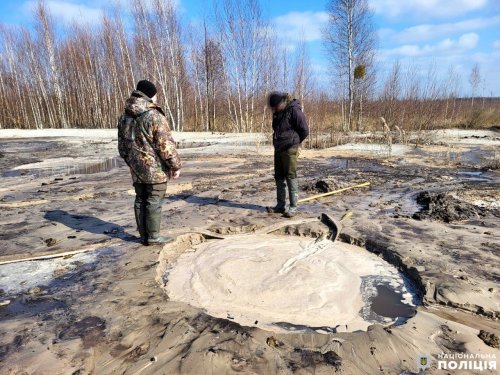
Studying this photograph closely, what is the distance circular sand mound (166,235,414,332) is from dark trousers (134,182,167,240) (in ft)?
1.66

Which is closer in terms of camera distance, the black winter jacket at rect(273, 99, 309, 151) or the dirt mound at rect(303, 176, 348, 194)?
the black winter jacket at rect(273, 99, 309, 151)

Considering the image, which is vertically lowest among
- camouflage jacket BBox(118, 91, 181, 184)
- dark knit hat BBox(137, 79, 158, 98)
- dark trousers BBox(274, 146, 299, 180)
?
dark trousers BBox(274, 146, 299, 180)

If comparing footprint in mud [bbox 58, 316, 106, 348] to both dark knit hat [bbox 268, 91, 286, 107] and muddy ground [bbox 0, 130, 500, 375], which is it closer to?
muddy ground [bbox 0, 130, 500, 375]

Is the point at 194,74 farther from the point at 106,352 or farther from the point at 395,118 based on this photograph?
the point at 106,352

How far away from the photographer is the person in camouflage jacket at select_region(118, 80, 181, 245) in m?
3.79

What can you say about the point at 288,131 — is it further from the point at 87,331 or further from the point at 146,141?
the point at 87,331

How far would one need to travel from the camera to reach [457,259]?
3.68 m

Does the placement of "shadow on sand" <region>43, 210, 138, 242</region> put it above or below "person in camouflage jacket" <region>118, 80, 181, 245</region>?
below

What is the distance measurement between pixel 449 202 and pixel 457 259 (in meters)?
2.11

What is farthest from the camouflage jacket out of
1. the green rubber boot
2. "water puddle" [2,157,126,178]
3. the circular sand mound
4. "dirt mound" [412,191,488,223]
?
"water puddle" [2,157,126,178]

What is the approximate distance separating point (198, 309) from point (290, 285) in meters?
0.84

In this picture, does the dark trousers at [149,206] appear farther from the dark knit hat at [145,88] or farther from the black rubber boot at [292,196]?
the black rubber boot at [292,196]

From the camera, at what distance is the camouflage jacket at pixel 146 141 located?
3783mm
